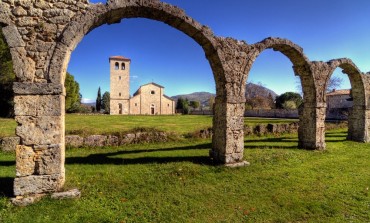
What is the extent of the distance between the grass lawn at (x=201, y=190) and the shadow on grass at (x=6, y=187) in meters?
0.02

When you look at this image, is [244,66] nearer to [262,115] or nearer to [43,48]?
[43,48]

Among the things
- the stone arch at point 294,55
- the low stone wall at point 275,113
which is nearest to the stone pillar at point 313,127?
the stone arch at point 294,55

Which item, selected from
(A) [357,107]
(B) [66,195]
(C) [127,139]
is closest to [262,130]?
(A) [357,107]

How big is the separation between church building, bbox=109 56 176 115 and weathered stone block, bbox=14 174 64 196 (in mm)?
47665

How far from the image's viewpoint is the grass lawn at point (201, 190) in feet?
15.3

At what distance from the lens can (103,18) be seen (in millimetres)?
6090

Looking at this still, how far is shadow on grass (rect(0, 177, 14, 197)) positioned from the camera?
5203mm

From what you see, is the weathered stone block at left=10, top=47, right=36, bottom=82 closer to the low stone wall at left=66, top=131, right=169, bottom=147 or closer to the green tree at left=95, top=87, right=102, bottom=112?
the low stone wall at left=66, top=131, right=169, bottom=147

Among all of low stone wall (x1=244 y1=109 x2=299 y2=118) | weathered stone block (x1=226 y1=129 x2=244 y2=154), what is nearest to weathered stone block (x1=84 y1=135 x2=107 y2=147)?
weathered stone block (x1=226 y1=129 x2=244 y2=154)

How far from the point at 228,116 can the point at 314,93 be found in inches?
195

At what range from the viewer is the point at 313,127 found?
10.2m

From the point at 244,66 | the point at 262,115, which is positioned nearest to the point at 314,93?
the point at 244,66

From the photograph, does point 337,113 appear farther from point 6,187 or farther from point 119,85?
point 119,85

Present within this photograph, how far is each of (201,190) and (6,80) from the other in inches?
886
